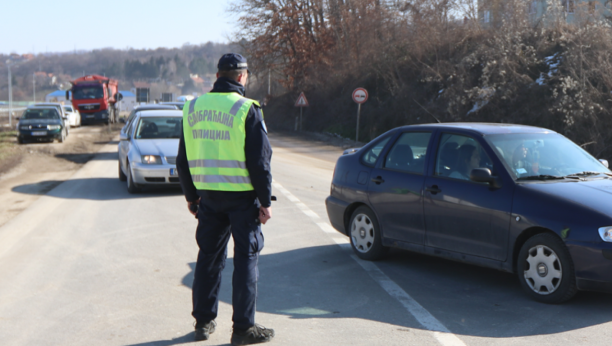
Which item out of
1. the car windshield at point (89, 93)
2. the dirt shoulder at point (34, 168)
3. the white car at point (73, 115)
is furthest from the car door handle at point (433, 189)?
the car windshield at point (89, 93)

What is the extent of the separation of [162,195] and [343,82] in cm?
2814

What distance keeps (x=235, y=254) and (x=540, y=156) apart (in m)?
3.24

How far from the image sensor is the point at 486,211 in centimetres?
568

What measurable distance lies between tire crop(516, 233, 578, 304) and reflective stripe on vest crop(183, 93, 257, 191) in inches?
103

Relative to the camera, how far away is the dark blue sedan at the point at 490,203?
5.16 meters

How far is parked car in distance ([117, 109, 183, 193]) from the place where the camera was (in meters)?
12.6

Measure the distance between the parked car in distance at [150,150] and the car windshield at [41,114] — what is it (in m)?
16.2

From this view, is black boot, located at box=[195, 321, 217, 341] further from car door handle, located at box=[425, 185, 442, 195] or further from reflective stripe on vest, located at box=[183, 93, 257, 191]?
car door handle, located at box=[425, 185, 442, 195]

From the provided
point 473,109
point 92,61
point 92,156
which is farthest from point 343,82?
point 92,61

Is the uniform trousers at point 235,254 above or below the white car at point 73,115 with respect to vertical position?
above

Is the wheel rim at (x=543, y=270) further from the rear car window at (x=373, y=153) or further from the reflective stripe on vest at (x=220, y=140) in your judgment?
the reflective stripe on vest at (x=220, y=140)

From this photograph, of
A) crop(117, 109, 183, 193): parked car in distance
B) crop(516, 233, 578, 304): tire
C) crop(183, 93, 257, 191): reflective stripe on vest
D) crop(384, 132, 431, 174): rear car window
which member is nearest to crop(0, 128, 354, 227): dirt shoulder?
crop(117, 109, 183, 193): parked car in distance

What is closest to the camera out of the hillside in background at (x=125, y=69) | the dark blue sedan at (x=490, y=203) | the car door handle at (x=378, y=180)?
the dark blue sedan at (x=490, y=203)

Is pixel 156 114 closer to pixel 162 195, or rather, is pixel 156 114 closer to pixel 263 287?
pixel 162 195
